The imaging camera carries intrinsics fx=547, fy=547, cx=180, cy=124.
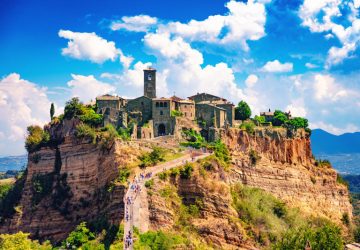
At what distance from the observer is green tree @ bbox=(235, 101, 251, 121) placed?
76.7 m

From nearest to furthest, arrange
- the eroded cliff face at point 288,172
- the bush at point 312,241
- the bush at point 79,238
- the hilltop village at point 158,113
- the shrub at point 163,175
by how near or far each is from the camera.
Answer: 1. the bush at point 312,241
2. the bush at point 79,238
3. the shrub at point 163,175
4. the hilltop village at point 158,113
5. the eroded cliff face at point 288,172

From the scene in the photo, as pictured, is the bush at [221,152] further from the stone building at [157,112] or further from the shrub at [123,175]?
the shrub at [123,175]

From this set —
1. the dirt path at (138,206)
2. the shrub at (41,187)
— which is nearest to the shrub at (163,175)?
the dirt path at (138,206)

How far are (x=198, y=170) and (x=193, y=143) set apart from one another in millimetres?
8610

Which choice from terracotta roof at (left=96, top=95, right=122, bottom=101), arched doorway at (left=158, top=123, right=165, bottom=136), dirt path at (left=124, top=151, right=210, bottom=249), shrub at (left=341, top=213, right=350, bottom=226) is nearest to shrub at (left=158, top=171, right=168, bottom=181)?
dirt path at (left=124, top=151, right=210, bottom=249)

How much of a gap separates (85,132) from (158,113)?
31.4 feet

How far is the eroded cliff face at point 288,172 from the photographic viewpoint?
70250mm

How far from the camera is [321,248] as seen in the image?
163ft

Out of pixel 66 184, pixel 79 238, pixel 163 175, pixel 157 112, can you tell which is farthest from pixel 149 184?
pixel 157 112

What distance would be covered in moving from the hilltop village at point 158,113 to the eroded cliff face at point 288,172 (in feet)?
9.09

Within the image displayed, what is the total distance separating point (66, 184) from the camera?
66062mm

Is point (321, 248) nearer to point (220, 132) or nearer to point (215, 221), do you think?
point (215, 221)

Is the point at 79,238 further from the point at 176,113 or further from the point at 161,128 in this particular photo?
the point at 176,113

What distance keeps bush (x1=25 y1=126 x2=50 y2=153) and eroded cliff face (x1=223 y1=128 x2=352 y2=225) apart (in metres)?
23.3
